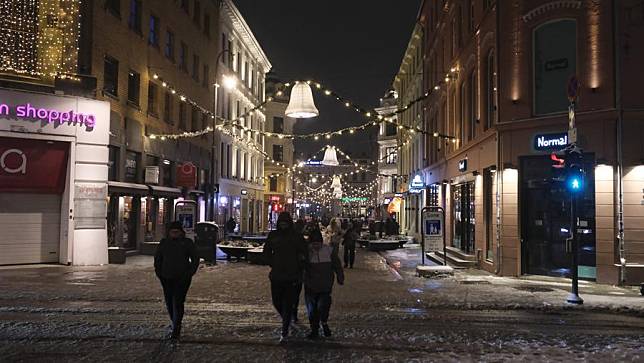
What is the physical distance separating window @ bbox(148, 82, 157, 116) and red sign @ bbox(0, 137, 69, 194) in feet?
26.2

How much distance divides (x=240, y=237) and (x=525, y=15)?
60.7ft

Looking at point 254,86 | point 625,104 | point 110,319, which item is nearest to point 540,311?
point 625,104

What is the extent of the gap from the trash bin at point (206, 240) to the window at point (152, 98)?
8450 mm

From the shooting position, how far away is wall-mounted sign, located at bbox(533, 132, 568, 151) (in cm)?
1642

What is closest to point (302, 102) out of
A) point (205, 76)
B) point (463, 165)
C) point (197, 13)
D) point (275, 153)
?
point (463, 165)

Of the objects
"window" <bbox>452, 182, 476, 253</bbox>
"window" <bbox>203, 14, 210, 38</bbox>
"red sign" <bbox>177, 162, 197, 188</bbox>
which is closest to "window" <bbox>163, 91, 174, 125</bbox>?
"red sign" <bbox>177, 162, 197, 188</bbox>

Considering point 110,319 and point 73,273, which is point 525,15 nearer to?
point 110,319

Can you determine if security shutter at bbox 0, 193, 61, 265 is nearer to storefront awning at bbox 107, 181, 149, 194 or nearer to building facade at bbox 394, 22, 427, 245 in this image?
storefront awning at bbox 107, 181, 149, 194

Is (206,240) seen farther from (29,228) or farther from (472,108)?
(472,108)

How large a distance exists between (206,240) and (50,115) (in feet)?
20.9

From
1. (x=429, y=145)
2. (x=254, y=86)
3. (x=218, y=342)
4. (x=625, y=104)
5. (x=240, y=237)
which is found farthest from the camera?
(x=254, y=86)

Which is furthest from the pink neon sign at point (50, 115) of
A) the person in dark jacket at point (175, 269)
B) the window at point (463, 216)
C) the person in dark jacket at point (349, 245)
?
the window at point (463, 216)

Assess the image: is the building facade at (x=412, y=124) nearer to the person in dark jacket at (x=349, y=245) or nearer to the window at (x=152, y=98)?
the window at (x=152, y=98)

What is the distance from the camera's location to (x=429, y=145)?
3394 centimetres
